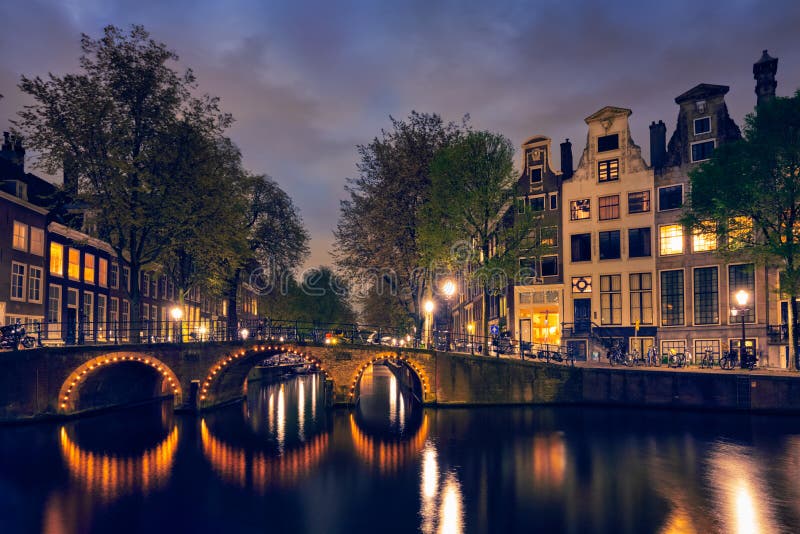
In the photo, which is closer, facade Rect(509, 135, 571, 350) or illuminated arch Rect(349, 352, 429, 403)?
illuminated arch Rect(349, 352, 429, 403)

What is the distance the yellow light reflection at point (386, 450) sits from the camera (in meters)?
23.7

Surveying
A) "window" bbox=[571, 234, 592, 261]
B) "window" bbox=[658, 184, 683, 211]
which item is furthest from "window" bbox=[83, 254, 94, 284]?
"window" bbox=[658, 184, 683, 211]

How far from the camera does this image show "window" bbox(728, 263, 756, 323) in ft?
143

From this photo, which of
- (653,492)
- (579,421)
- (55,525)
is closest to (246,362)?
(579,421)

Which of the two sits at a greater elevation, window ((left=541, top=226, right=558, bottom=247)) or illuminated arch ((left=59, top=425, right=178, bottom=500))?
window ((left=541, top=226, right=558, bottom=247))

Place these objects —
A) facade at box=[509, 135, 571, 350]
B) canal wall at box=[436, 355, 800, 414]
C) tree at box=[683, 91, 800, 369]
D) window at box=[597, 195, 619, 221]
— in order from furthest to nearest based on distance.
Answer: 1. facade at box=[509, 135, 571, 350]
2. window at box=[597, 195, 619, 221]
3. canal wall at box=[436, 355, 800, 414]
4. tree at box=[683, 91, 800, 369]

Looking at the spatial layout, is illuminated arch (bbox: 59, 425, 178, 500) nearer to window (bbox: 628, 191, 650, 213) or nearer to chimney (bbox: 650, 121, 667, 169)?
window (bbox: 628, 191, 650, 213)

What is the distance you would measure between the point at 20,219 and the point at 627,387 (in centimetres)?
3655

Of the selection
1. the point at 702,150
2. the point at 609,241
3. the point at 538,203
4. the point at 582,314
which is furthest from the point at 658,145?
the point at 582,314

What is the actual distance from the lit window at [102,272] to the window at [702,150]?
44.3 metres

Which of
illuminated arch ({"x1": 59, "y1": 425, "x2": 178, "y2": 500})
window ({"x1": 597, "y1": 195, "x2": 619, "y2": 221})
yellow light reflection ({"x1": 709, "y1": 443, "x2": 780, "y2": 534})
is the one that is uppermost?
window ({"x1": 597, "y1": 195, "x2": 619, "y2": 221})

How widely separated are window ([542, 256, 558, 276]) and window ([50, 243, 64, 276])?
116ft

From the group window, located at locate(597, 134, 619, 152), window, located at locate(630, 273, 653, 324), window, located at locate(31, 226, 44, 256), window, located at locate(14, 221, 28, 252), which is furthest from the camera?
window, located at locate(597, 134, 619, 152)

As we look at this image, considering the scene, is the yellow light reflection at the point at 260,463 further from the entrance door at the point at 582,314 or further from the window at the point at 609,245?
the window at the point at 609,245
